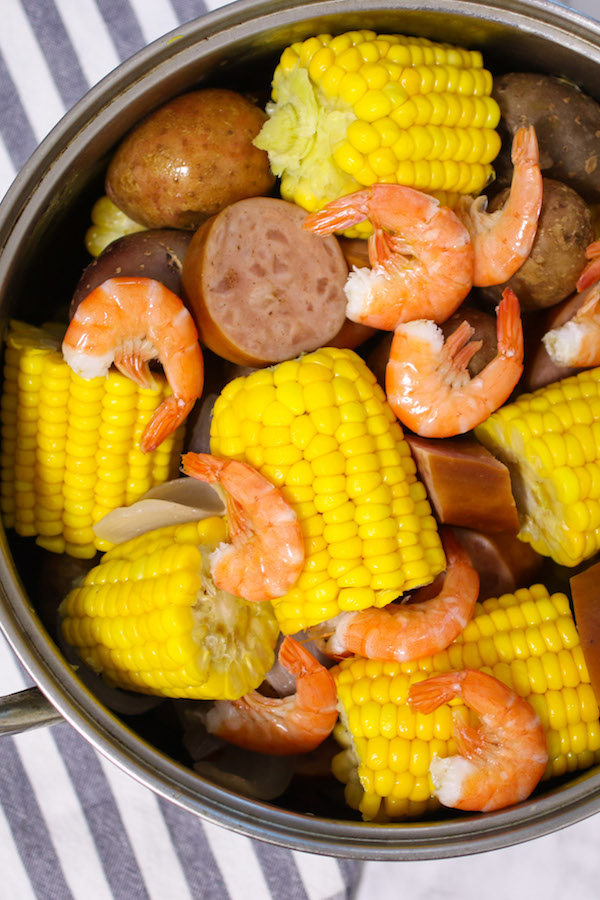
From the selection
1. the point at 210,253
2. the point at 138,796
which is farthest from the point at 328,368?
the point at 138,796

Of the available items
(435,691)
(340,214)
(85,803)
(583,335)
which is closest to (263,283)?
(340,214)

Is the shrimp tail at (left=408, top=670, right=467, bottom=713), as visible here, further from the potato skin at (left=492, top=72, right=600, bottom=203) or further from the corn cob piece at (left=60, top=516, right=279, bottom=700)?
the potato skin at (left=492, top=72, right=600, bottom=203)

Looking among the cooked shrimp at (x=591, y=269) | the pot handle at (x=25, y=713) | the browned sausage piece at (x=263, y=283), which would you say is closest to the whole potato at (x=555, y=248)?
the cooked shrimp at (x=591, y=269)

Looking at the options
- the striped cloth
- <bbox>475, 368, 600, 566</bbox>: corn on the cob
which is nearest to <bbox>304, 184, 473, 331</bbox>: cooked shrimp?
<bbox>475, 368, 600, 566</bbox>: corn on the cob

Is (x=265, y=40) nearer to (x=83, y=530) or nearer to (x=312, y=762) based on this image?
(x=83, y=530)

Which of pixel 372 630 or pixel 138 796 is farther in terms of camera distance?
pixel 138 796

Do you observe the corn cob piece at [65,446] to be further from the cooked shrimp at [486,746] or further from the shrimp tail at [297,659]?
the cooked shrimp at [486,746]

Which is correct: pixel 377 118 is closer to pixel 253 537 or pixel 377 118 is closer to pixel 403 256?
pixel 403 256

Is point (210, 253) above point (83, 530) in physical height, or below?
above
